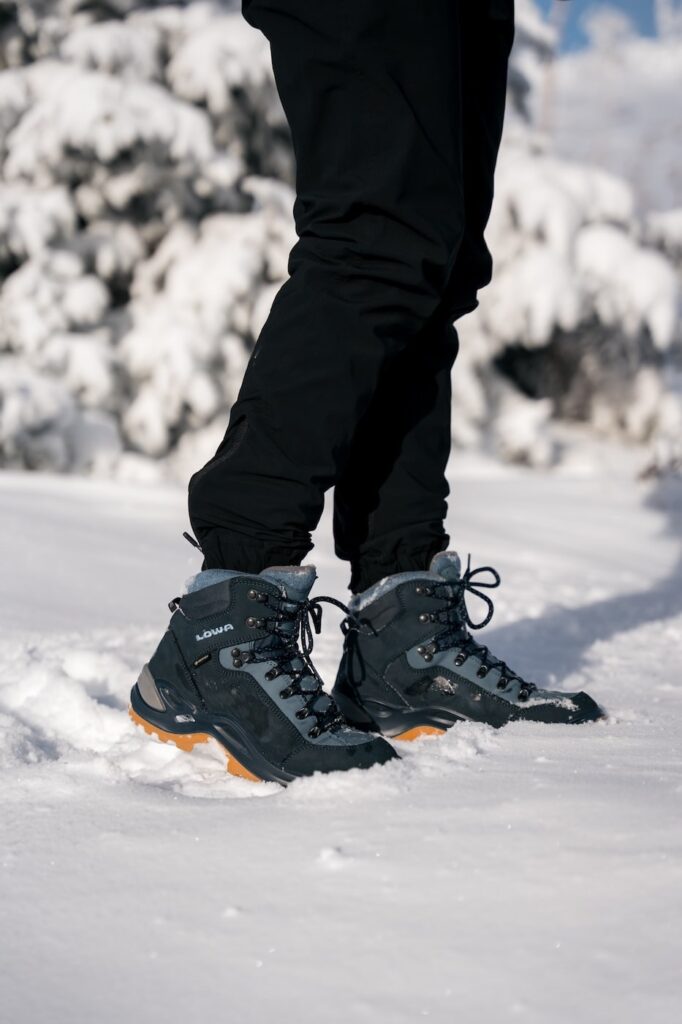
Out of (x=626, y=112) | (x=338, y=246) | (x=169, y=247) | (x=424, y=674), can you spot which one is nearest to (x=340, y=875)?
(x=424, y=674)

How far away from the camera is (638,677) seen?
4.50 feet

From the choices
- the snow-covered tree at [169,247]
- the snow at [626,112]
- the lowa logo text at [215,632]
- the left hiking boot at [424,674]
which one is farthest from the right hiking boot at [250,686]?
the snow at [626,112]

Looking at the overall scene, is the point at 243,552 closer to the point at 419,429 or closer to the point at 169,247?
the point at 419,429

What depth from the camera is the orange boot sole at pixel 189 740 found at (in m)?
0.90

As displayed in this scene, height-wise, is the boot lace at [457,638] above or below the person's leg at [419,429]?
below

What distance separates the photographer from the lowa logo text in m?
0.94

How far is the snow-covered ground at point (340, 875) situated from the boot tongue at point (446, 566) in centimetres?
20

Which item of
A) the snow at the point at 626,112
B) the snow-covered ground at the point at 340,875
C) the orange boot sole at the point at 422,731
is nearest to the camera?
the snow-covered ground at the point at 340,875

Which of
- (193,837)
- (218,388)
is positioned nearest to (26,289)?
(218,388)

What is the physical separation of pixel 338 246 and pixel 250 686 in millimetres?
442

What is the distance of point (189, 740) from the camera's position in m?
0.95

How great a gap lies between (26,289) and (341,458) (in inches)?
138

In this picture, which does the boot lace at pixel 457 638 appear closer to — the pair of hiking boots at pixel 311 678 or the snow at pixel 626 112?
the pair of hiking boots at pixel 311 678

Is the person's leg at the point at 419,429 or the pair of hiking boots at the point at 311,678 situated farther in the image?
the person's leg at the point at 419,429
